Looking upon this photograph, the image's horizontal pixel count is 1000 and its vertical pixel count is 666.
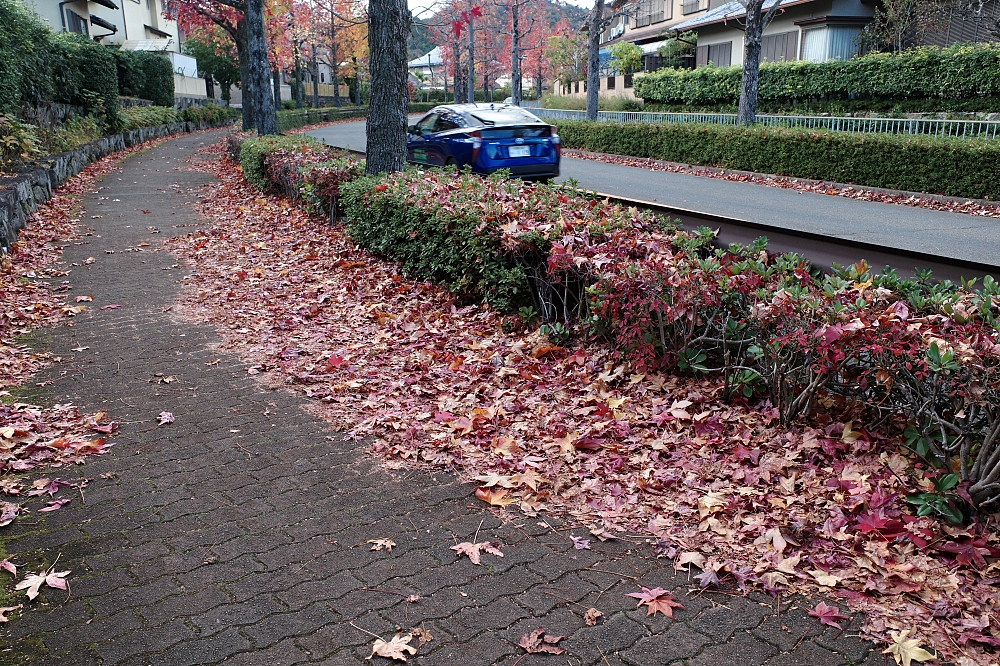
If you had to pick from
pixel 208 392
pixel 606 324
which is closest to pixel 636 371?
pixel 606 324

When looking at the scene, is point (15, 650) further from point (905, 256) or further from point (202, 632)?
point (905, 256)

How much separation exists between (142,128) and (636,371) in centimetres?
3013

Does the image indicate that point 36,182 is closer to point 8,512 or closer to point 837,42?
point 8,512

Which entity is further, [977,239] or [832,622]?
[977,239]

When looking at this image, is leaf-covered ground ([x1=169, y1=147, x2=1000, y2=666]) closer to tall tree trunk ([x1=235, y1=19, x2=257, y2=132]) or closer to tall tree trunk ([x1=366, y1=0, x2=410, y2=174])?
tall tree trunk ([x1=366, y1=0, x2=410, y2=174])

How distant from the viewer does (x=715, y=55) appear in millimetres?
37750

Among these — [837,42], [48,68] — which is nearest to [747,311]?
[48,68]

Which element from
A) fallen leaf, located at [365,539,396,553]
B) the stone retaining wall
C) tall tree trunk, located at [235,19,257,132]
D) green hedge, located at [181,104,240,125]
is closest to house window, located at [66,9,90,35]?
green hedge, located at [181,104,240,125]

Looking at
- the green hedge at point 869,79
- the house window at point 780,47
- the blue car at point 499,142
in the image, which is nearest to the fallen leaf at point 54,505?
the blue car at point 499,142

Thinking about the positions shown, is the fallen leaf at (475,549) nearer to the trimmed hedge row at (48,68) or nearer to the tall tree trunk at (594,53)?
the trimmed hedge row at (48,68)

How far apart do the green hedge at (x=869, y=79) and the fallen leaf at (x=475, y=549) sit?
79.5ft

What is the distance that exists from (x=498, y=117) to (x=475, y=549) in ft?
35.9

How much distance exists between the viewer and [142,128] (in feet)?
99.7

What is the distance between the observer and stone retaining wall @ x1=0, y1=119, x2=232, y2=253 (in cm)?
1016
